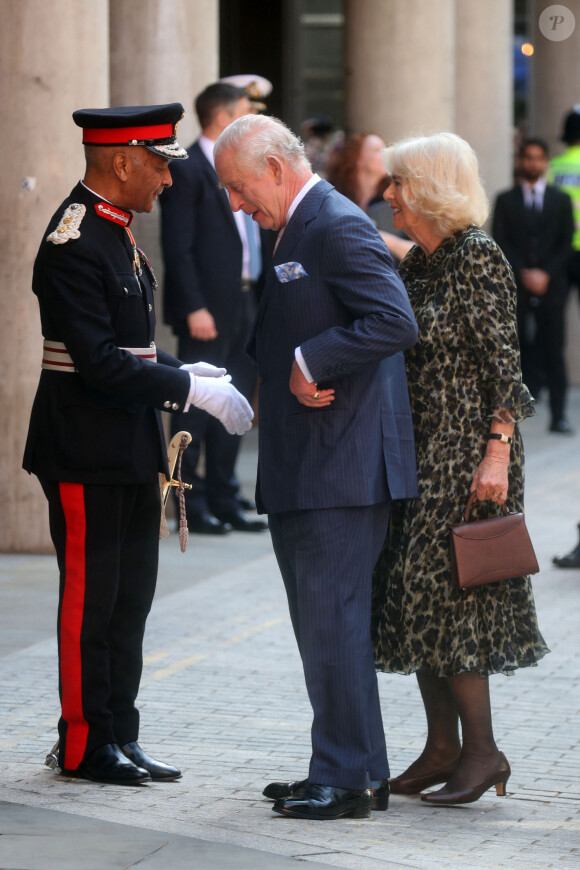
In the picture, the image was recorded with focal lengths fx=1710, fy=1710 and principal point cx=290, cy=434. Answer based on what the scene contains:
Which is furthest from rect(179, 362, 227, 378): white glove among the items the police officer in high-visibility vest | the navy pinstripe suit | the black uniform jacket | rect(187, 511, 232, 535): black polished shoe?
the police officer in high-visibility vest

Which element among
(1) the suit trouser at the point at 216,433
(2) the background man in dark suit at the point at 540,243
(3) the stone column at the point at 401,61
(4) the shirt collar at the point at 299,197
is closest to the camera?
(4) the shirt collar at the point at 299,197

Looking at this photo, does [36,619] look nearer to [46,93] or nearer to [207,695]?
[207,695]

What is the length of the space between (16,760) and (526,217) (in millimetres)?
9050

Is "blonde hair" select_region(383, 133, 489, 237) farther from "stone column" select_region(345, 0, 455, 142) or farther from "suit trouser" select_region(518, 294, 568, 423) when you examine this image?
"suit trouser" select_region(518, 294, 568, 423)

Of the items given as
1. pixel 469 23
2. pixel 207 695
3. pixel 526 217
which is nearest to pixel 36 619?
pixel 207 695

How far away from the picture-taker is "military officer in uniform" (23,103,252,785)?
4.63 m

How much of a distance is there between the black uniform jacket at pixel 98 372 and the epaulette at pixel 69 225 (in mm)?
14

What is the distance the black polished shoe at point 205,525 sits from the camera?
30.1 feet

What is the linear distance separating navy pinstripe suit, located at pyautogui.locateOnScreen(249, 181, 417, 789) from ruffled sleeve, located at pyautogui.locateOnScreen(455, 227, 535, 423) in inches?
10.4

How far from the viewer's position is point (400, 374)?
4578mm

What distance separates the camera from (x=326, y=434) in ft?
14.5

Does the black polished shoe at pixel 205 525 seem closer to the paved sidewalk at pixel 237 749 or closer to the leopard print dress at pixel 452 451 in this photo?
the paved sidewalk at pixel 237 749

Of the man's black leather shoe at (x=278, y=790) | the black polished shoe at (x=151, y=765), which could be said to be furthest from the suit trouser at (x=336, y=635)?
the black polished shoe at (x=151, y=765)


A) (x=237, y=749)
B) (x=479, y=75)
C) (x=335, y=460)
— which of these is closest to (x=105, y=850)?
(x=335, y=460)
